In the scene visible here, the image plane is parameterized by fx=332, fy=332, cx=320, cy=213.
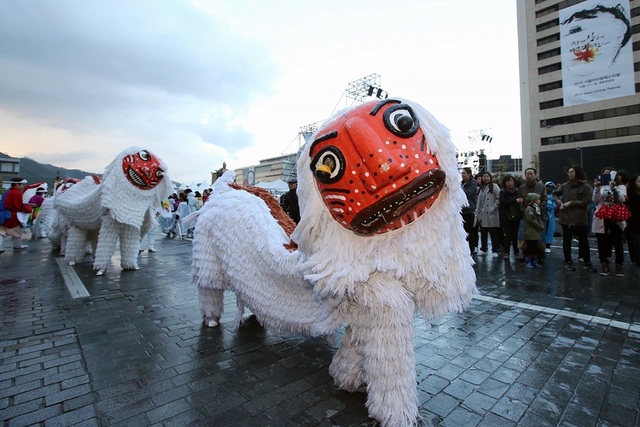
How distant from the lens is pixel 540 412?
180 cm

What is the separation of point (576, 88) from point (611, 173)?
4071cm

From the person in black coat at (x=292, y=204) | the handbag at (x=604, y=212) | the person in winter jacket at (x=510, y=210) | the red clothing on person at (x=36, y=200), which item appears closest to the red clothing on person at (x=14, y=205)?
the red clothing on person at (x=36, y=200)

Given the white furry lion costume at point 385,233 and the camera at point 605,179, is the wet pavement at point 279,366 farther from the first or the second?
the camera at point 605,179

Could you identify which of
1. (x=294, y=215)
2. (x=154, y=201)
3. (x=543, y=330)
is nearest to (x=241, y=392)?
(x=543, y=330)

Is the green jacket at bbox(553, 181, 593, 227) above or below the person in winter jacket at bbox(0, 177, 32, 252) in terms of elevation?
below

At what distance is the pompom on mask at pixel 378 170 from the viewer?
5.04 ft

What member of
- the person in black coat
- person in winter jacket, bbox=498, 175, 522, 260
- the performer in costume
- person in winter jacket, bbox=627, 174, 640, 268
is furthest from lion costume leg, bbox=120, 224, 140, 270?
person in winter jacket, bbox=627, 174, 640, 268

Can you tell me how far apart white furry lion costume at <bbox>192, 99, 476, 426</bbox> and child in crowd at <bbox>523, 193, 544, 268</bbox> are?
452cm

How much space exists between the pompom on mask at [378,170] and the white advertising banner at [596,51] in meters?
45.1

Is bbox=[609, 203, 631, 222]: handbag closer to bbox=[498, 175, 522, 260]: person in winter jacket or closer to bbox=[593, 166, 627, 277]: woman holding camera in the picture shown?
bbox=[593, 166, 627, 277]: woman holding camera

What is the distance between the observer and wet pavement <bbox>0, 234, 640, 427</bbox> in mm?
1803

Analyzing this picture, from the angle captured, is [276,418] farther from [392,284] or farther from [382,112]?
[382,112]

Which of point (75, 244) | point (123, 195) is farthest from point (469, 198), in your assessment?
point (75, 244)

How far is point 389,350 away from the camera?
166 cm
